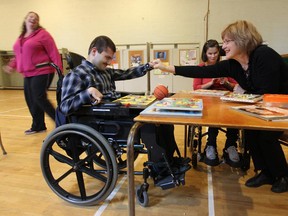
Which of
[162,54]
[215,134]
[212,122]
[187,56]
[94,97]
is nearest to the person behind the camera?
[212,122]

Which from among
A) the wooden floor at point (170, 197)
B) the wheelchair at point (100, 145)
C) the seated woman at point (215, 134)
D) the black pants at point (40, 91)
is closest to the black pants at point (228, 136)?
the seated woman at point (215, 134)

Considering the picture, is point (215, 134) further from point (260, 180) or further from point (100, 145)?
point (100, 145)

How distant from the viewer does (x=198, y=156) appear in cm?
175

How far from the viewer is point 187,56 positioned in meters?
4.88

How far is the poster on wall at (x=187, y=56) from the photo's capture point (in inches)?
191

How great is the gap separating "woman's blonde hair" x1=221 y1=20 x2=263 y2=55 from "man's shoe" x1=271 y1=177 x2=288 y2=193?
0.74m

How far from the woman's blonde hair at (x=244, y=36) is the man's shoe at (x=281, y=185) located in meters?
0.74

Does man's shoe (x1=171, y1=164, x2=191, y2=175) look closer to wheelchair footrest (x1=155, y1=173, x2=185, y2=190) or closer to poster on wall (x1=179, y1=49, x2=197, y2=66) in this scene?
wheelchair footrest (x1=155, y1=173, x2=185, y2=190)

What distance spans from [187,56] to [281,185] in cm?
382

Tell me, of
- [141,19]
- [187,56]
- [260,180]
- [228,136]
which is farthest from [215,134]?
[141,19]

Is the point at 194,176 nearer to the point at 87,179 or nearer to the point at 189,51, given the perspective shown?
the point at 87,179

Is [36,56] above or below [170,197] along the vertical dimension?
above

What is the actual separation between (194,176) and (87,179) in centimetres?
71

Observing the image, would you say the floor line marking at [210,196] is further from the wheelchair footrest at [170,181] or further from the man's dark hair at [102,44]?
the man's dark hair at [102,44]
